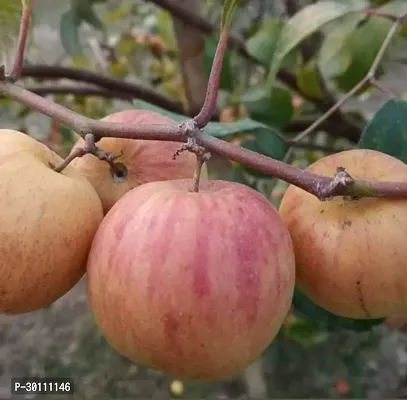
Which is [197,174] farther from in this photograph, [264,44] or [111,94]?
[111,94]

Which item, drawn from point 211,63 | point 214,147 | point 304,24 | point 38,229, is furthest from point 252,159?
point 211,63

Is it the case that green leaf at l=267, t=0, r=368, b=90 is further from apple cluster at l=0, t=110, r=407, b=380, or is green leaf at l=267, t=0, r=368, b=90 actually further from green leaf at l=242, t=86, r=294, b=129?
apple cluster at l=0, t=110, r=407, b=380

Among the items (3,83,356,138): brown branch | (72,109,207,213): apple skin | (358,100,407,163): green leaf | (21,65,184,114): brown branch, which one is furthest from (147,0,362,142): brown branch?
(72,109,207,213): apple skin

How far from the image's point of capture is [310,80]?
99 cm

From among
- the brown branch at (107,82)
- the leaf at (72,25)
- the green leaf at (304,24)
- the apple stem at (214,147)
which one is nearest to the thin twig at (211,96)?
the apple stem at (214,147)

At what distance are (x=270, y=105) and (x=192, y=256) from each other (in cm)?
45

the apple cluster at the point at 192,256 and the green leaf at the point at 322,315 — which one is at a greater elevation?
the apple cluster at the point at 192,256

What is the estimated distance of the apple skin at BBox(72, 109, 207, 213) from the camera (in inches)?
19.1

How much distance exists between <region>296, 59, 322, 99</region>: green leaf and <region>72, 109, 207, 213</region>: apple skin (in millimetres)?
531

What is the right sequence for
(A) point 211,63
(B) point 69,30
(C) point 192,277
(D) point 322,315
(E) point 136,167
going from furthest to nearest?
(B) point 69,30 < (A) point 211,63 < (D) point 322,315 < (E) point 136,167 < (C) point 192,277

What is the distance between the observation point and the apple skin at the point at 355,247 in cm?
43

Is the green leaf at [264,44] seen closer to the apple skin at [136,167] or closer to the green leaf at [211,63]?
the green leaf at [211,63]

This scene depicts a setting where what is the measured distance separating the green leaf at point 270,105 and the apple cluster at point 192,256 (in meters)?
0.33

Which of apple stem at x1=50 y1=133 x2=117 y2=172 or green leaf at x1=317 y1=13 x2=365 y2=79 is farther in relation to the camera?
green leaf at x1=317 y1=13 x2=365 y2=79
